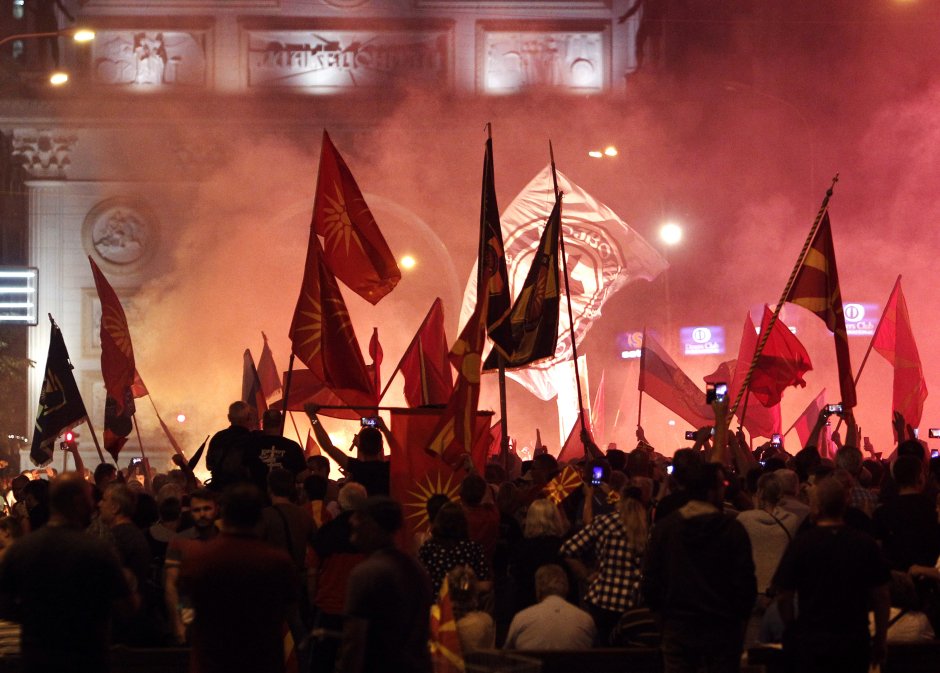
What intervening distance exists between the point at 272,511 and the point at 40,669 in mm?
2190

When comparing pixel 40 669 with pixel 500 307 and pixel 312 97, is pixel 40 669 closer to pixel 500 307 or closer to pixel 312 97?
pixel 500 307

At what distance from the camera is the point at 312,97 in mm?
30797

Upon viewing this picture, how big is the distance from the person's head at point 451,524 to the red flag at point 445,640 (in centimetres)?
57

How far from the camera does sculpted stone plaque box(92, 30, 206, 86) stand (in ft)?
102

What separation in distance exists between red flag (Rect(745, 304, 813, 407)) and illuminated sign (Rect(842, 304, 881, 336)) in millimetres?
15842

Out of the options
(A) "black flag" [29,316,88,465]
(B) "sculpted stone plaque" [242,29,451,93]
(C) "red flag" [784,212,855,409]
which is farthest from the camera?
(B) "sculpted stone plaque" [242,29,451,93]

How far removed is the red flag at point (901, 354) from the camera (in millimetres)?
14617

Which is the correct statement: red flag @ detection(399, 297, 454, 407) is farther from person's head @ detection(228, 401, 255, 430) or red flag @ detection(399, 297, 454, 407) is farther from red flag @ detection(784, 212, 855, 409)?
person's head @ detection(228, 401, 255, 430)

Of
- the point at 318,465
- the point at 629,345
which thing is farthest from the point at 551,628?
the point at 629,345

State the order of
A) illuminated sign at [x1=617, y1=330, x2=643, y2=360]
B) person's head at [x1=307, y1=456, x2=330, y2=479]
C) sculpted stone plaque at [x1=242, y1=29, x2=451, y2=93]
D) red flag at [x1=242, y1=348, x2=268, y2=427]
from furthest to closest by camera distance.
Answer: sculpted stone plaque at [x1=242, y1=29, x2=451, y2=93]
illuminated sign at [x1=617, y1=330, x2=643, y2=360]
red flag at [x1=242, y1=348, x2=268, y2=427]
person's head at [x1=307, y1=456, x2=330, y2=479]

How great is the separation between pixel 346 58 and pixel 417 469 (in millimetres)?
23135

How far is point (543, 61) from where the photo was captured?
31469mm

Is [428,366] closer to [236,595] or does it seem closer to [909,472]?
[909,472]

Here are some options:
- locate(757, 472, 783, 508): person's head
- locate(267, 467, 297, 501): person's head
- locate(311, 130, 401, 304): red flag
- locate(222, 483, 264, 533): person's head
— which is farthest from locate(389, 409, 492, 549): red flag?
locate(222, 483, 264, 533): person's head
